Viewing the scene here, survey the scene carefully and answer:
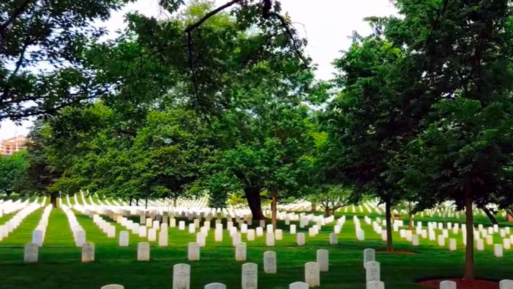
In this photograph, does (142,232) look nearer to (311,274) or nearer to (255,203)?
(255,203)

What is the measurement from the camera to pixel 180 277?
39.5 ft

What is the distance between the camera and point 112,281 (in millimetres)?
13211

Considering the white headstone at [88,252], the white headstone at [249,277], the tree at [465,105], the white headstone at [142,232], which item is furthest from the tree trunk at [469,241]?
the white headstone at [142,232]

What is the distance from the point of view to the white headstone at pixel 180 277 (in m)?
12.0

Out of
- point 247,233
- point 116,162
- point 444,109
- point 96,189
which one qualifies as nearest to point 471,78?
point 444,109

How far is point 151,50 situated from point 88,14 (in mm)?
3611

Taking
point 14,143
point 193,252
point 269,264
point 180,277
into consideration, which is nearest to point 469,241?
point 269,264

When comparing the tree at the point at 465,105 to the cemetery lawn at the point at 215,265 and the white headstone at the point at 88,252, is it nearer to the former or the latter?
the cemetery lawn at the point at 215,265

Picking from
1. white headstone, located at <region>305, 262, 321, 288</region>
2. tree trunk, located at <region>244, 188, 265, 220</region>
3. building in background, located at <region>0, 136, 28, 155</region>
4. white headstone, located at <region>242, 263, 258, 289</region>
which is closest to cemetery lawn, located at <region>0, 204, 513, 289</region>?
white headstone, located at <region>305, 262, 321, 288</region>

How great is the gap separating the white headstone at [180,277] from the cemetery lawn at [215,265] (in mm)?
485

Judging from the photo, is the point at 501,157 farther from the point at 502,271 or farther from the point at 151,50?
the point at 151,50

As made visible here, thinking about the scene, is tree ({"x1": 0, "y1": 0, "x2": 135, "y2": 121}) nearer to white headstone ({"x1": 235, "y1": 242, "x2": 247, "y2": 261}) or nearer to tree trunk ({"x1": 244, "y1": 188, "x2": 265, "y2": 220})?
white headstone ({"x1": 235, "y1": 242, "x2": 247, "y2": 261})

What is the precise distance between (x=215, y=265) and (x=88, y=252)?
3.60m

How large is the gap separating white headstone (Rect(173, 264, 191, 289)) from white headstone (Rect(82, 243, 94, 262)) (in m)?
5.22
